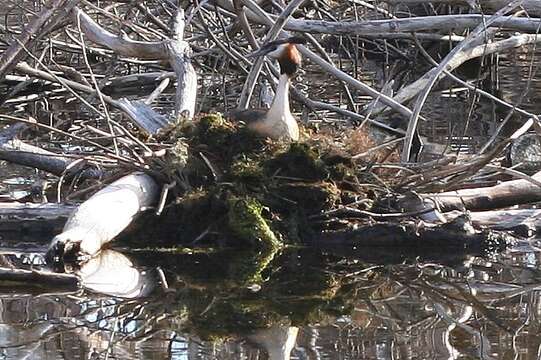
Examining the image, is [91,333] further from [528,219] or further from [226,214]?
[528,219]

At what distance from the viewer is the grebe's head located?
751 cm

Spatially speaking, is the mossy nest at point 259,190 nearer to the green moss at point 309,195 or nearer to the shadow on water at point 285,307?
the green moss at point 309,195

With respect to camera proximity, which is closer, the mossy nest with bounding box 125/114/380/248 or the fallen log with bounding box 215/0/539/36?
the mossy nest with bounding box 125/114/380/248

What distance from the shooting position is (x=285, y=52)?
7535 mm

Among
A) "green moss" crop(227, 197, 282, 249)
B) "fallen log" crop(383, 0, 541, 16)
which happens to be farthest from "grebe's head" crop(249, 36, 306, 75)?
"fallen log" crop(383, 0, 541, 16)

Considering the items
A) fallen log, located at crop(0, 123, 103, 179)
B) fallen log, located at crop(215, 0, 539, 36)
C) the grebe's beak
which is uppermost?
fallen log, located at crop(215, 0, 539, 36)

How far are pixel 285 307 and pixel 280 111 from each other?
1770mm

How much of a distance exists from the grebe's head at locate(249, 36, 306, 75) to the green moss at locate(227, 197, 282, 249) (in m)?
1.08

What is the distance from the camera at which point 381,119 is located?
980cm

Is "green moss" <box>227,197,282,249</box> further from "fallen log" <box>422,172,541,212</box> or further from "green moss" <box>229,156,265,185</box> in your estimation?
"fallen log" <box>422,172,541,212</box>

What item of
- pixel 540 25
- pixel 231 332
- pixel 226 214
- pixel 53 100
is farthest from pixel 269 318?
pixel 53 100

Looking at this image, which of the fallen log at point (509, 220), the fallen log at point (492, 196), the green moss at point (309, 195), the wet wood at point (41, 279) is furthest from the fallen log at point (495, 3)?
the wet wood at point (41, 279)

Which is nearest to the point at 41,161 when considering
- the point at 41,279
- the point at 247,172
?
the point at 247,172

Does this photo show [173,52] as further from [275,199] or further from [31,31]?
[275,199]
